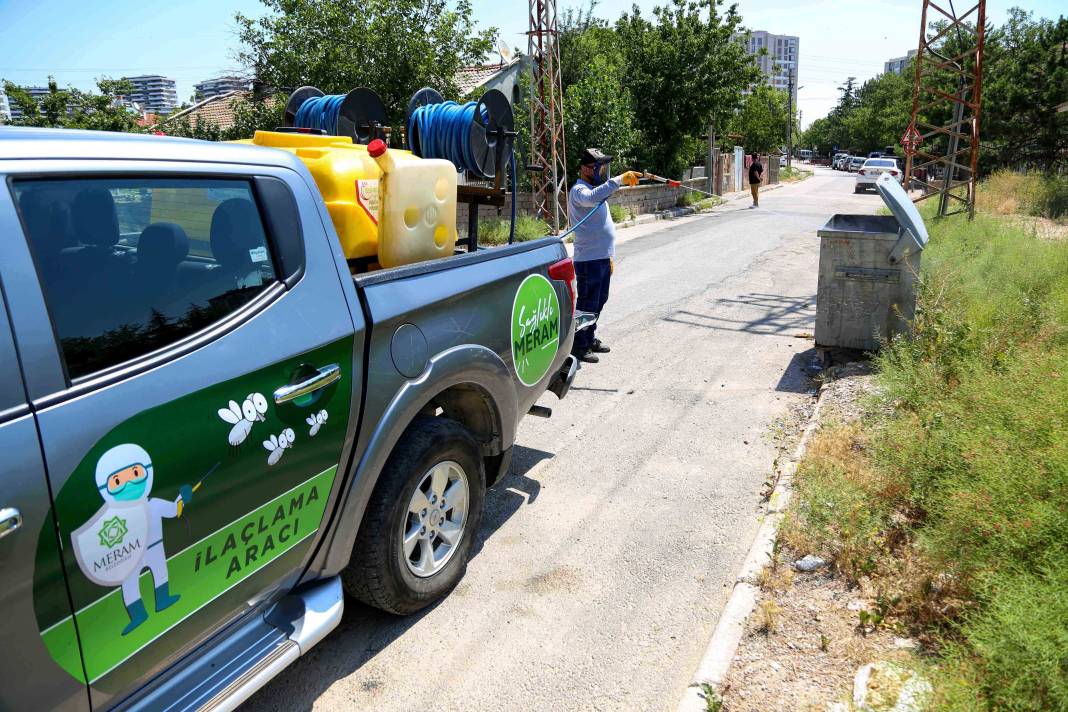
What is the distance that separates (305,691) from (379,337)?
1.45 meters

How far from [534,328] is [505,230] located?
1314cm

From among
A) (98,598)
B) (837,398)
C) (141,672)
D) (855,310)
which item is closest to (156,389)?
(98,598)

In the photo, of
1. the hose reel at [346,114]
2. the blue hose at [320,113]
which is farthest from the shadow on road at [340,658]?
the blue hose at [320,113]

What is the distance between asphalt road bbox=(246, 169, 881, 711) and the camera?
304cm

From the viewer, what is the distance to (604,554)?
13.1 feet

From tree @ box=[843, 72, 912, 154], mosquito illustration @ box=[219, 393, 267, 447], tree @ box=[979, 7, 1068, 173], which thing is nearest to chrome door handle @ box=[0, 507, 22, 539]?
mosquito illustration @ box=[219, 393, 267, 447]

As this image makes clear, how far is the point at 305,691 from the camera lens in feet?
9.84

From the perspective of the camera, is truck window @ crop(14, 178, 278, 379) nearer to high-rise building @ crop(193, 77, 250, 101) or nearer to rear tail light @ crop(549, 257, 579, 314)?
rear tail light @ crop(549, 257, 579, 314)

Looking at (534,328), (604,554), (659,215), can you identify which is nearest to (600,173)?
(534,328)

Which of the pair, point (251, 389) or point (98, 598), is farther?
point (251, 389)

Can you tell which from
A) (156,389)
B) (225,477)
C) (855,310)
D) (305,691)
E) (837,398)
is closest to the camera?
(156,389)

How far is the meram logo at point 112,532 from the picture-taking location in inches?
74.5

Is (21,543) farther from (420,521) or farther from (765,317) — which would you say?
(765,317)

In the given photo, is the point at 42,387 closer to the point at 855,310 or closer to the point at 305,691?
the point at 305,691
